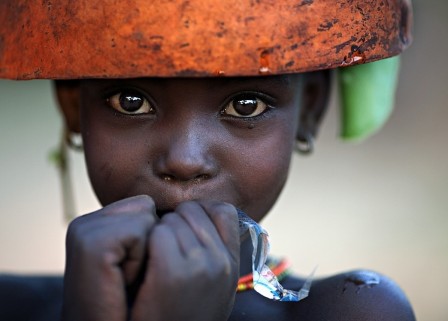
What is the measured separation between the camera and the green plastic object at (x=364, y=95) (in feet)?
6.81

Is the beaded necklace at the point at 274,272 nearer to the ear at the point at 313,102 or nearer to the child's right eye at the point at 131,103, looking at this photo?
the ear at the point at 313,102

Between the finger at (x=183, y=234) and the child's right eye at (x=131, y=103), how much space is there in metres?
0.33

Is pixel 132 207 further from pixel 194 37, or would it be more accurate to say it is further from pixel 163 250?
pixel 194 37

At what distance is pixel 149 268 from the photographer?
4.26 ft

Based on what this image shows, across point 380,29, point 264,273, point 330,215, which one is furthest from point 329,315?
point 330,215

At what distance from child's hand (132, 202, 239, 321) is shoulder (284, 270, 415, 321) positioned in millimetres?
335

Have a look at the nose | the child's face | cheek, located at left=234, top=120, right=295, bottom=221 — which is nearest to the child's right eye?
the child's face

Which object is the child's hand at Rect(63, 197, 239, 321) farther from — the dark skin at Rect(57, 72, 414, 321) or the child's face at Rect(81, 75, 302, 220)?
the child's face at Rect(81, 75, 302, 220)

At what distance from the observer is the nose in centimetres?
151

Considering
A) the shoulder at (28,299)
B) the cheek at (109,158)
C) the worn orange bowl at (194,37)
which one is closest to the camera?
the worn orange bowl at (194,37)

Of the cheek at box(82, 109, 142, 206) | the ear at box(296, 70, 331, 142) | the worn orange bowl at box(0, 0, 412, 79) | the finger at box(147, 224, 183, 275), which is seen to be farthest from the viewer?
the ear at box(296, 70, 331, 142)

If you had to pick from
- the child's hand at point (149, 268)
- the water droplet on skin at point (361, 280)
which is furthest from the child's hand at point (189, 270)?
the water droplet on skin at point (361, 280)

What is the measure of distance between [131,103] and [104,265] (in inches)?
17.6

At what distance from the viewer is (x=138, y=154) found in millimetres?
1605
